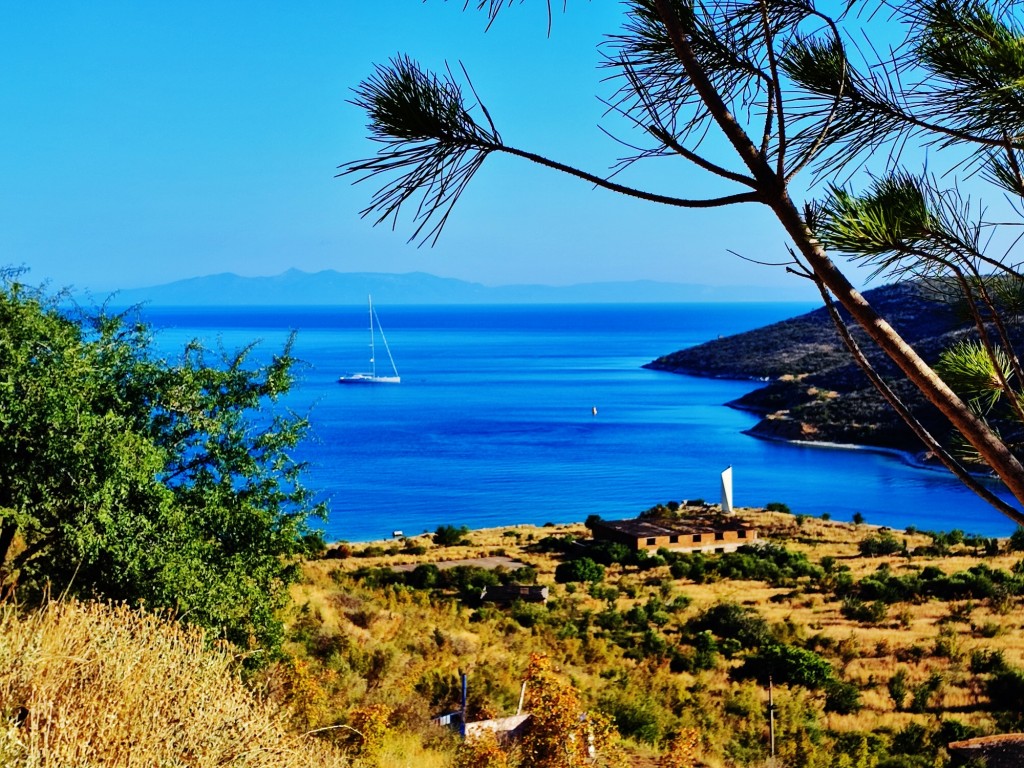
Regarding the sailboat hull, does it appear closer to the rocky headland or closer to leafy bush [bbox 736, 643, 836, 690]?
the rocky headland

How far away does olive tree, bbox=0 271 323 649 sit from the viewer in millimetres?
6691

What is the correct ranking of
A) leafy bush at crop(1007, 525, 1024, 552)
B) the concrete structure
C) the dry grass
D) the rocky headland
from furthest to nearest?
the rocky headland < the concrete structure < leafy bush at crop(1007, 525, 1024, 552) < the dry grass

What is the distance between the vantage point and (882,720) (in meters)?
10.4

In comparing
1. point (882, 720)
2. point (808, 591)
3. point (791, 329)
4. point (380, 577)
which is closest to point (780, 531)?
point (808, 591)

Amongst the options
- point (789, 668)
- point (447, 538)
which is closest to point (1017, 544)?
point (447, 538)

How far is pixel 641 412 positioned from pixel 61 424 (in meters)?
60.4

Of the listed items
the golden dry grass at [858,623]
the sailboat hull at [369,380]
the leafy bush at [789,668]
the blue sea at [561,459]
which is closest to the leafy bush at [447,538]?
the golden dry grass at [858,623]

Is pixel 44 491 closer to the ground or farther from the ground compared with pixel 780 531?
farther from the ground

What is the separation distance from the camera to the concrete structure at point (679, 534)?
23.7m

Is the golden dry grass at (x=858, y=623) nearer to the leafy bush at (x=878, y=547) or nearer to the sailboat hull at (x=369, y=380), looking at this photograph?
the leafy bush at (x=878, y=547)

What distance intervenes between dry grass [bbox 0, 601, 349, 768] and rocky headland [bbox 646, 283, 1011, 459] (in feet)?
95.4

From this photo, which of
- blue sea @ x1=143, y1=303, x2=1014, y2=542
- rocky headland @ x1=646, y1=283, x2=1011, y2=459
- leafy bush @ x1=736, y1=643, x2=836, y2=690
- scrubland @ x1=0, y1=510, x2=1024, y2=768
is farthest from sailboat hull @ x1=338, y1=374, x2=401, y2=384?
leafy bush @ x1=736, y1=643, x2=836, y2=690

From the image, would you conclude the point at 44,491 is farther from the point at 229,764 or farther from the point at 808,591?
the point at 808,591

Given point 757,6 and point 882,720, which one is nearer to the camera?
point 757,6
